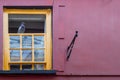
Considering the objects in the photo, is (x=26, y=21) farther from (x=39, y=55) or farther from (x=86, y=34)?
(x=86, y=34)

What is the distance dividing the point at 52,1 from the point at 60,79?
1.69 m

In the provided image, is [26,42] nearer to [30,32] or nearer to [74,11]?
[30,32]

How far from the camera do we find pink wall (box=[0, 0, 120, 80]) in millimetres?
9727

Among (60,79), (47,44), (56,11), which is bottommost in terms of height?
(60,79)

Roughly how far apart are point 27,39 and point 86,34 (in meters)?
1.27

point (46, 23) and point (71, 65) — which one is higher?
point (46, 23)

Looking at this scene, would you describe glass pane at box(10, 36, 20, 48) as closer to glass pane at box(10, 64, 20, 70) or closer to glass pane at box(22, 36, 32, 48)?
glass pane at box(22, 36, 32, 48)

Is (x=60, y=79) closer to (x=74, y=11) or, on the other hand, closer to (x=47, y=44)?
(x=47, y=44)

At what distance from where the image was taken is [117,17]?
997cm

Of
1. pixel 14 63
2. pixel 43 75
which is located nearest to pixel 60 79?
pixel 43 75

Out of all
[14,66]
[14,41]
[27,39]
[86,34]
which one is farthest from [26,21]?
[86,34]

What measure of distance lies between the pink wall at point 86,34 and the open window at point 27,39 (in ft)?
0.62

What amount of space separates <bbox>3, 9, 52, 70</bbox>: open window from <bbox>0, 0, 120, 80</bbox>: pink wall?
188 millimetres

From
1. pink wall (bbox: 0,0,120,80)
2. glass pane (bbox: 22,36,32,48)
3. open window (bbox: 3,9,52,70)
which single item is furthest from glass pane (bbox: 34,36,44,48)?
pink wall (bbox: 0,0,120,80)
